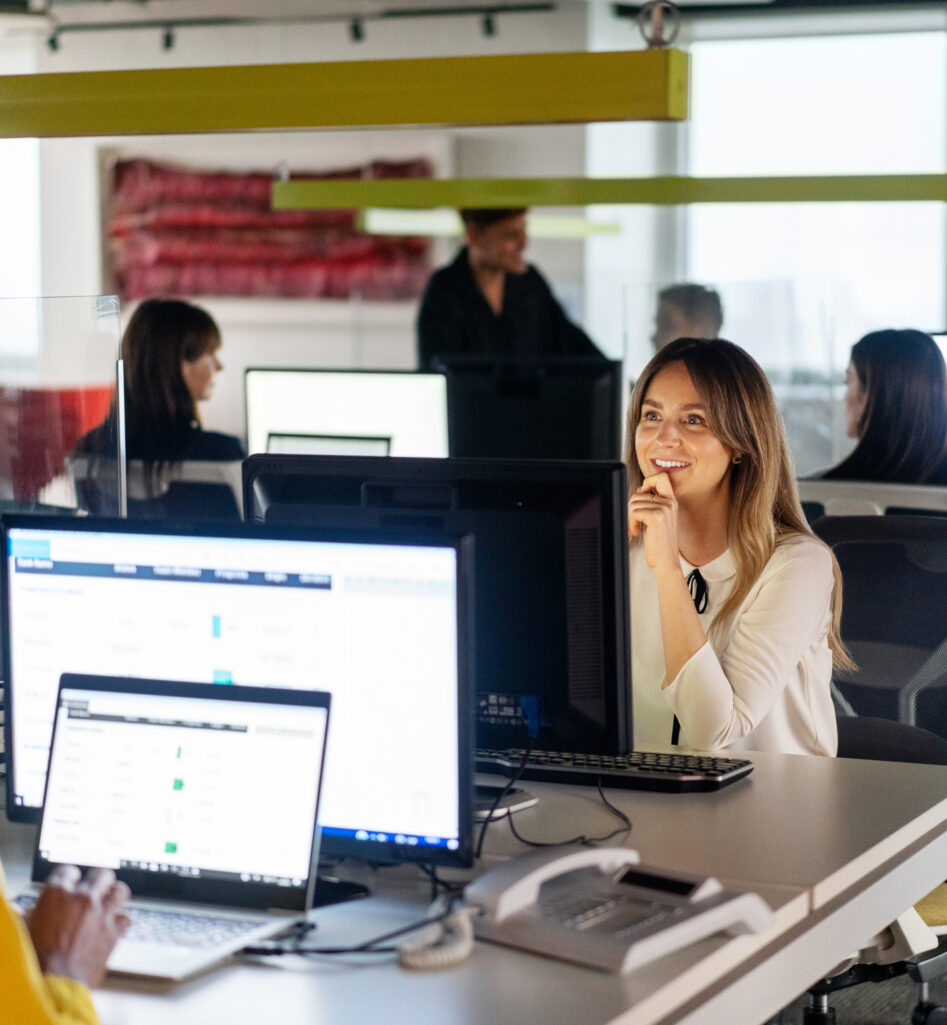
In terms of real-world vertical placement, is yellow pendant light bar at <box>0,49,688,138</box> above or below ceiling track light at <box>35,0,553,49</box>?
below

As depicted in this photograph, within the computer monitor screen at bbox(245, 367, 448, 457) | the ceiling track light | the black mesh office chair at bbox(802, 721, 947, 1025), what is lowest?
the black mesh office chair at bbox(802, 721, 947, 1025)

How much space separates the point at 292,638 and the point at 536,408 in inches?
94.2

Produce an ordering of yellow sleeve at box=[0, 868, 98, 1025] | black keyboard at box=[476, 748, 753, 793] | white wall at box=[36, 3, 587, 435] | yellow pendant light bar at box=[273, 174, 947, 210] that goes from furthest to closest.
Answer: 1. white wall at box=[36, 3, 587, 435]
2. yellow pendant light bar at box=[273, 174, 947, 210]
3. black keyboard at box=[476, 748, 753, 793]
4. yellow sleeve at box=[0, 868, 98, 1025]

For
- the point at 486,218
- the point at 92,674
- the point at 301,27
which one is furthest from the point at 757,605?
the point at 301,27

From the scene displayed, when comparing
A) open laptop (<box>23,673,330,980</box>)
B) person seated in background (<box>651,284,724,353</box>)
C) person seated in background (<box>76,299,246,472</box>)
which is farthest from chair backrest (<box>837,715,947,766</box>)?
person seated in background (<box>651,284,724,353</box>)

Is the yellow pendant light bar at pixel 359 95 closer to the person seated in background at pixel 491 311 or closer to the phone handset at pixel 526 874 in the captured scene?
Answer: the phone handset at pixel 526 874

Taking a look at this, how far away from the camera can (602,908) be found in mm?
1396

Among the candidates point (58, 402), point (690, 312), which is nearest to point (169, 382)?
point (58, 402)

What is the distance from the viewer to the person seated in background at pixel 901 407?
356 cm

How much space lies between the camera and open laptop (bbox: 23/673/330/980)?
1397 millimetres

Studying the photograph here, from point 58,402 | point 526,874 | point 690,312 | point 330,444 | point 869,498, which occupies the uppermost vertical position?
point 690,312

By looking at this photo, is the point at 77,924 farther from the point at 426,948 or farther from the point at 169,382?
the point at 169,382

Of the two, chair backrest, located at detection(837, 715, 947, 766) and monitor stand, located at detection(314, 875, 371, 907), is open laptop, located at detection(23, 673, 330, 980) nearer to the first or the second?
monitor stand, located at detection(314, 875, 371, 907)

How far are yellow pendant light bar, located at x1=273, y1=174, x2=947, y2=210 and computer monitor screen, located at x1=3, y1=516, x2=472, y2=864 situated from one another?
9.57 ft
